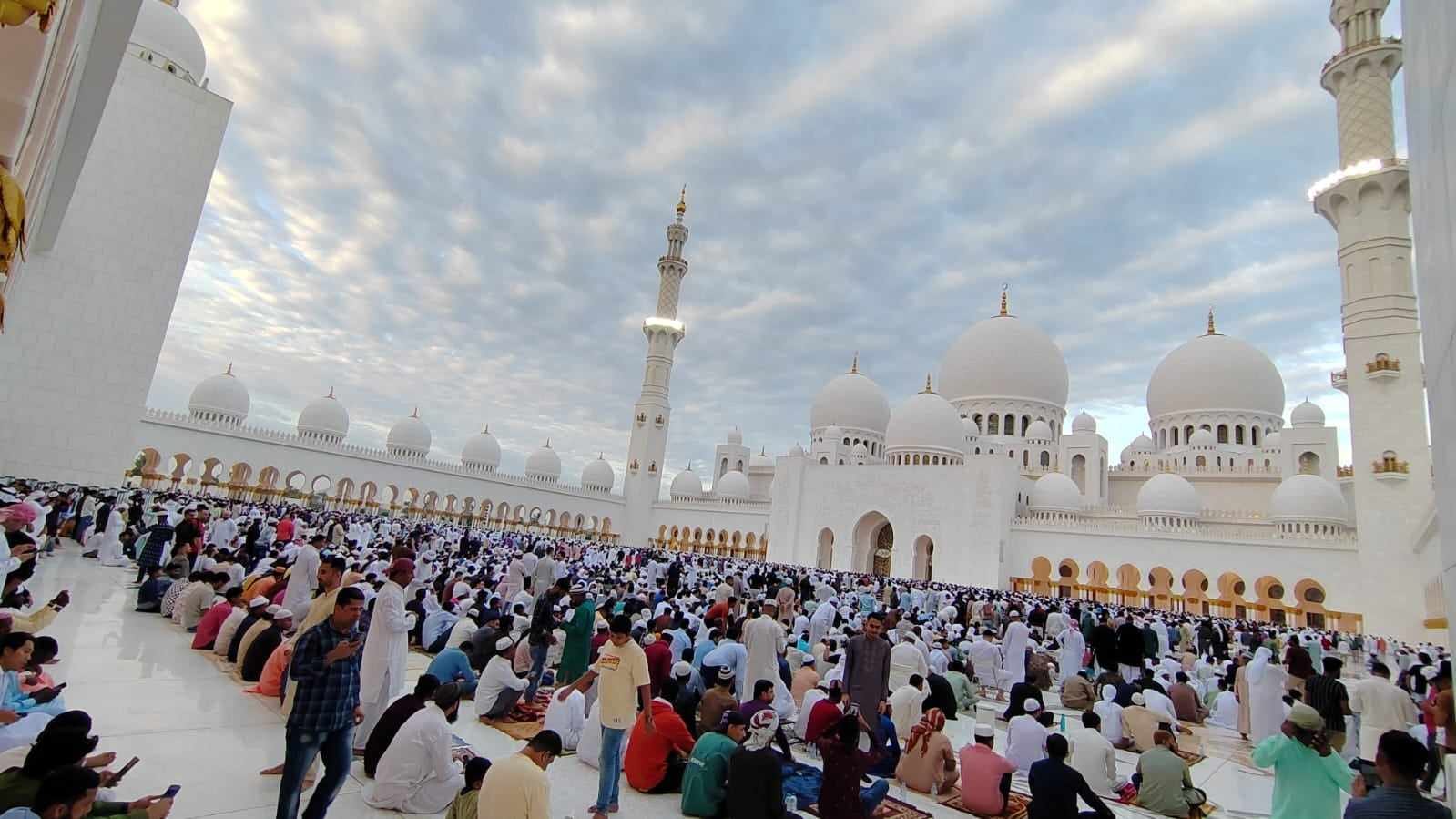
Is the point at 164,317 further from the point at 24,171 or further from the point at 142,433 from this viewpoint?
the point at 24,171

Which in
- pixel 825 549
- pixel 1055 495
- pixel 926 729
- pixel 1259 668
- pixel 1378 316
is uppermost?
pixel 1378 316

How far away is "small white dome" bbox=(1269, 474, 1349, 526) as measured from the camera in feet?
61.8

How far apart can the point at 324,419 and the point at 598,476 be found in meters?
11.8

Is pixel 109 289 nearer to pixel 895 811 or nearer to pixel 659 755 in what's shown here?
pixel 659 755

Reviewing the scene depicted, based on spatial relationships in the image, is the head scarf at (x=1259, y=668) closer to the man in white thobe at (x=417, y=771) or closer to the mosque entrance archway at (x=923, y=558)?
the man in white thobe at (x=417, y=771)

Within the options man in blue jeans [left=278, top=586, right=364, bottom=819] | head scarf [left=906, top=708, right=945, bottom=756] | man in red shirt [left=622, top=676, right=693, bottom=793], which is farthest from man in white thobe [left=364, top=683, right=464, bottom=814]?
head scarf [left=906, top=708, right=945, bottom=756]

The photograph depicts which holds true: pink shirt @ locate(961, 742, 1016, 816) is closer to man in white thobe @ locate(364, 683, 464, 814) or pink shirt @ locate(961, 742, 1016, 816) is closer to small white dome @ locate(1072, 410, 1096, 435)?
man in white thobe @ locate(364, 683, 464, 814)

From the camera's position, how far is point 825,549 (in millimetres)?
26562

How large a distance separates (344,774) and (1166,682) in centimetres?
901

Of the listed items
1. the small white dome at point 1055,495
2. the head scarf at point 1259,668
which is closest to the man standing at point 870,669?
the head scarf at point 1259,668

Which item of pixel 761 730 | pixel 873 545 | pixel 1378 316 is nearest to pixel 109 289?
pixel 761 730

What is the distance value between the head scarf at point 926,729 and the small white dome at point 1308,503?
2012cm

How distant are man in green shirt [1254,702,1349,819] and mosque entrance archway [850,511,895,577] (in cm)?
2195

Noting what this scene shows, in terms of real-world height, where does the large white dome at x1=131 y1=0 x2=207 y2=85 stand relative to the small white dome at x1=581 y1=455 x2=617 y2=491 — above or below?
above
